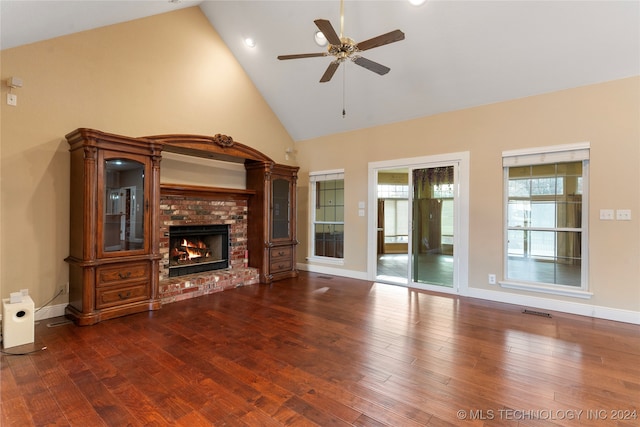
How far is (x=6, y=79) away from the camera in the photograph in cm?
323

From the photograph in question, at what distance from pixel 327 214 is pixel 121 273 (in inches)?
151

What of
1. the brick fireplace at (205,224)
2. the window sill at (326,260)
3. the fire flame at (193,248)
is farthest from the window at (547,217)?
the fire flame at (193,248)

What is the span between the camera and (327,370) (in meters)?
2.39

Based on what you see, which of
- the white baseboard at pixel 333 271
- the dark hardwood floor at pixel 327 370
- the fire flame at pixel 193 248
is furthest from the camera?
the white baseboard at pixel 333 271

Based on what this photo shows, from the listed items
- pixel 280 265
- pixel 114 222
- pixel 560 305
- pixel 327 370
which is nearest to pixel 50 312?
pixel 114 222

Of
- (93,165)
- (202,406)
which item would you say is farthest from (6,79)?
(202,406)

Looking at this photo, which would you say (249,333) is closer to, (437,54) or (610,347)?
(610,347)

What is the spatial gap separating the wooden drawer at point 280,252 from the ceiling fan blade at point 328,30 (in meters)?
3.55

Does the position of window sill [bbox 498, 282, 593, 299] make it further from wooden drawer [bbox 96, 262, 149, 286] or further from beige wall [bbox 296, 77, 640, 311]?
wooden drawer [bbox 96, 262, 149, 286]

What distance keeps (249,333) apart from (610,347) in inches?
135

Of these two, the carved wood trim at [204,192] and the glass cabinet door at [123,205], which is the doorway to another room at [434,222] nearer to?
the carved wood trim at [204,192]

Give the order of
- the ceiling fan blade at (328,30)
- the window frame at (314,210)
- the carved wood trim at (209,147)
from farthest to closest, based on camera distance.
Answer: the window frame at (314,210) → the carved wood trim at (209,147) → the ceiling fan blade at (328,30)

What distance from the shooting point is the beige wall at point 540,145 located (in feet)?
11.6

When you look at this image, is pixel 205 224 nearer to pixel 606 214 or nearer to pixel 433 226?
pixel 433 226
